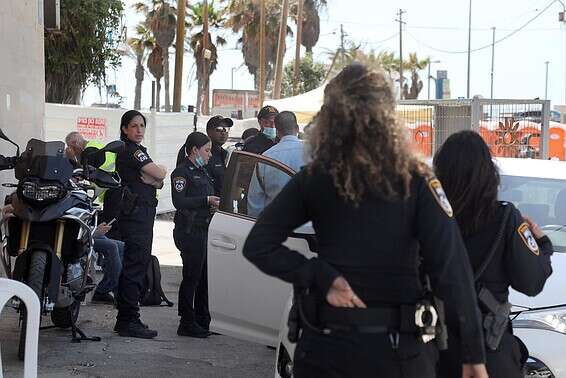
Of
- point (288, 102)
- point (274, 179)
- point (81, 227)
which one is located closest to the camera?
point (274, 179)

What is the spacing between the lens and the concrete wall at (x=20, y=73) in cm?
943

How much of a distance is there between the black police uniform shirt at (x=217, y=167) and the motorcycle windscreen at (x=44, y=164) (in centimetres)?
199

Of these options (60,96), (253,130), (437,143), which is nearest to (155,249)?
(253,130)

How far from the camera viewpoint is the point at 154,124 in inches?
701

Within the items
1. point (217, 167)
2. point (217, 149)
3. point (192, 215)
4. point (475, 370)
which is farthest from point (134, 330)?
point (475, 370)

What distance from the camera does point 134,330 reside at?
782cm

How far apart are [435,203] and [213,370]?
4168 millimetres

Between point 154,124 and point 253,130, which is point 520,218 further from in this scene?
point 154,124

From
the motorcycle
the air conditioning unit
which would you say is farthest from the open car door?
the air conditioning unit

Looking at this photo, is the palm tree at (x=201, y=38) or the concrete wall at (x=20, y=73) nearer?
the concrete wall at (x=20, y=73)

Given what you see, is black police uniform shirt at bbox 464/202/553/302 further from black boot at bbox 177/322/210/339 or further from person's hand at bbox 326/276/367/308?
black boot at bbox 177/322/210/339

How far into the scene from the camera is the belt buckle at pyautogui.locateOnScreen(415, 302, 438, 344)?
316 cm

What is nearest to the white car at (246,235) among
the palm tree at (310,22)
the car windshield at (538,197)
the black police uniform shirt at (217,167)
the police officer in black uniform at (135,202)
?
the car windshield at (538,197)

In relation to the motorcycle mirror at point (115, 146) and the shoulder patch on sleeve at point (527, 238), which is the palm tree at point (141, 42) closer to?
the motorcycle mirror at point (115, 146)
